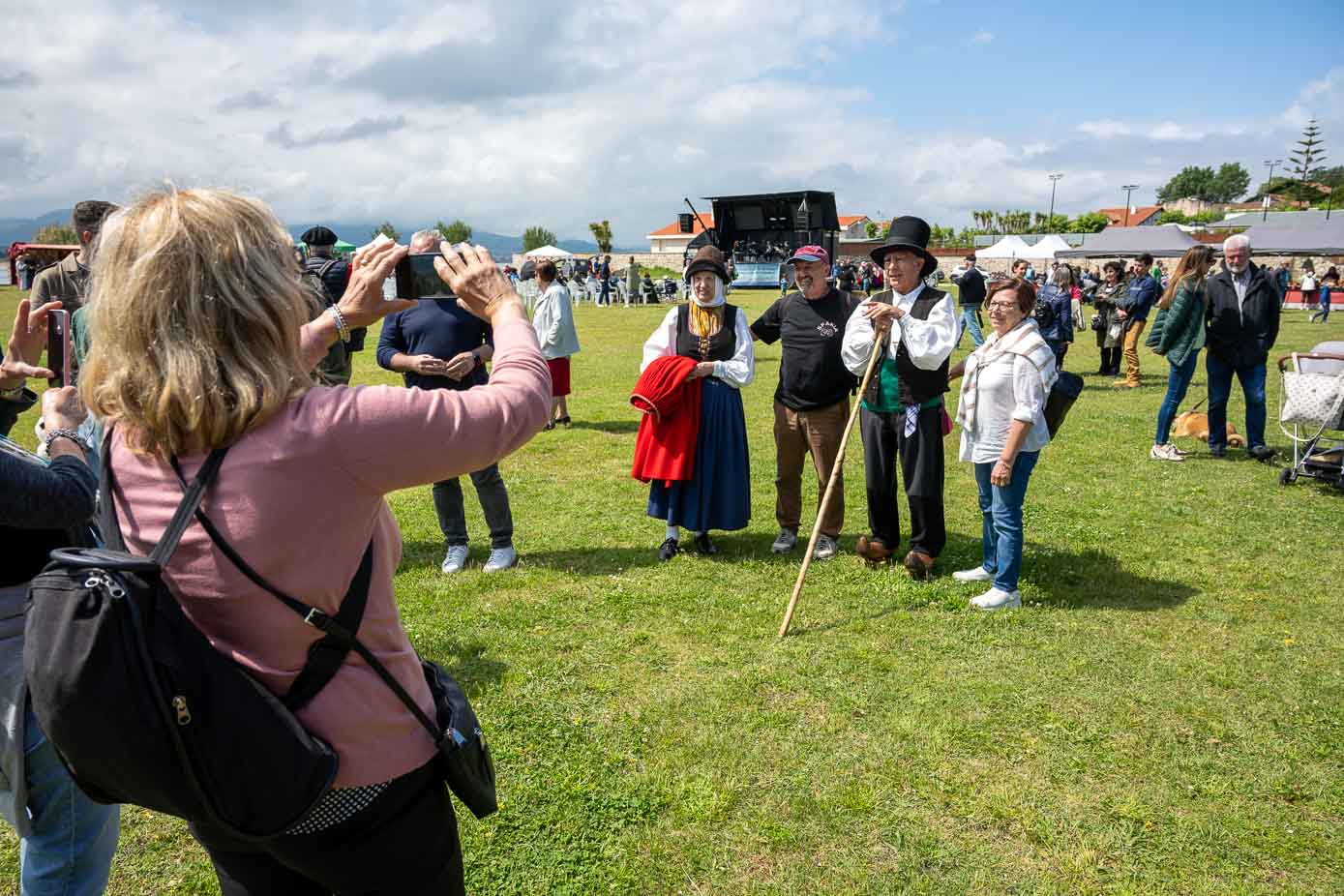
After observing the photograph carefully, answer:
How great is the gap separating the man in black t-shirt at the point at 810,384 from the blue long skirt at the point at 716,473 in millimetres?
405

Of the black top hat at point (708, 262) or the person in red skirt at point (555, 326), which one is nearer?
the black top hat at point (708, 262)

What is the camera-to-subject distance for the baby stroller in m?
7.09

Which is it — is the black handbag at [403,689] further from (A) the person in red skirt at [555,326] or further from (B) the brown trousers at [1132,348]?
(B) the brown trousers at [1132,348]

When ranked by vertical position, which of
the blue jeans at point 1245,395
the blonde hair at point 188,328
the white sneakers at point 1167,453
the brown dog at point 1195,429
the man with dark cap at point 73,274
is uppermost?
the man with dark cap at point 73,274

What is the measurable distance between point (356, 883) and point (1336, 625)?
5.36 m

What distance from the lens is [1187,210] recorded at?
360 feet

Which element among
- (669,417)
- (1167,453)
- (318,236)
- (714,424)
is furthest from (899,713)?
(1167,453)

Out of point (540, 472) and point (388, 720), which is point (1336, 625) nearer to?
point (388, 720)

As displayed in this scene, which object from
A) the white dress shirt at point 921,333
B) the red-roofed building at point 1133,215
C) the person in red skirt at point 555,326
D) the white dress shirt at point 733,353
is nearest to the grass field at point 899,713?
the white dress shirt at point 733,353

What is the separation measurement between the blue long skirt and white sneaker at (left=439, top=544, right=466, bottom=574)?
1463mm

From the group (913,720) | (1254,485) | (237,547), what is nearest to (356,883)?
(237,547)

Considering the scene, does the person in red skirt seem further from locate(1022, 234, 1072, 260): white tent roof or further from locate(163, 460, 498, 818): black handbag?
locate(1022, 234, 1072, 260): white tent roof

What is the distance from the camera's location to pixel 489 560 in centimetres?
587

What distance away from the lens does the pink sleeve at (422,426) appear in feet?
4.47
